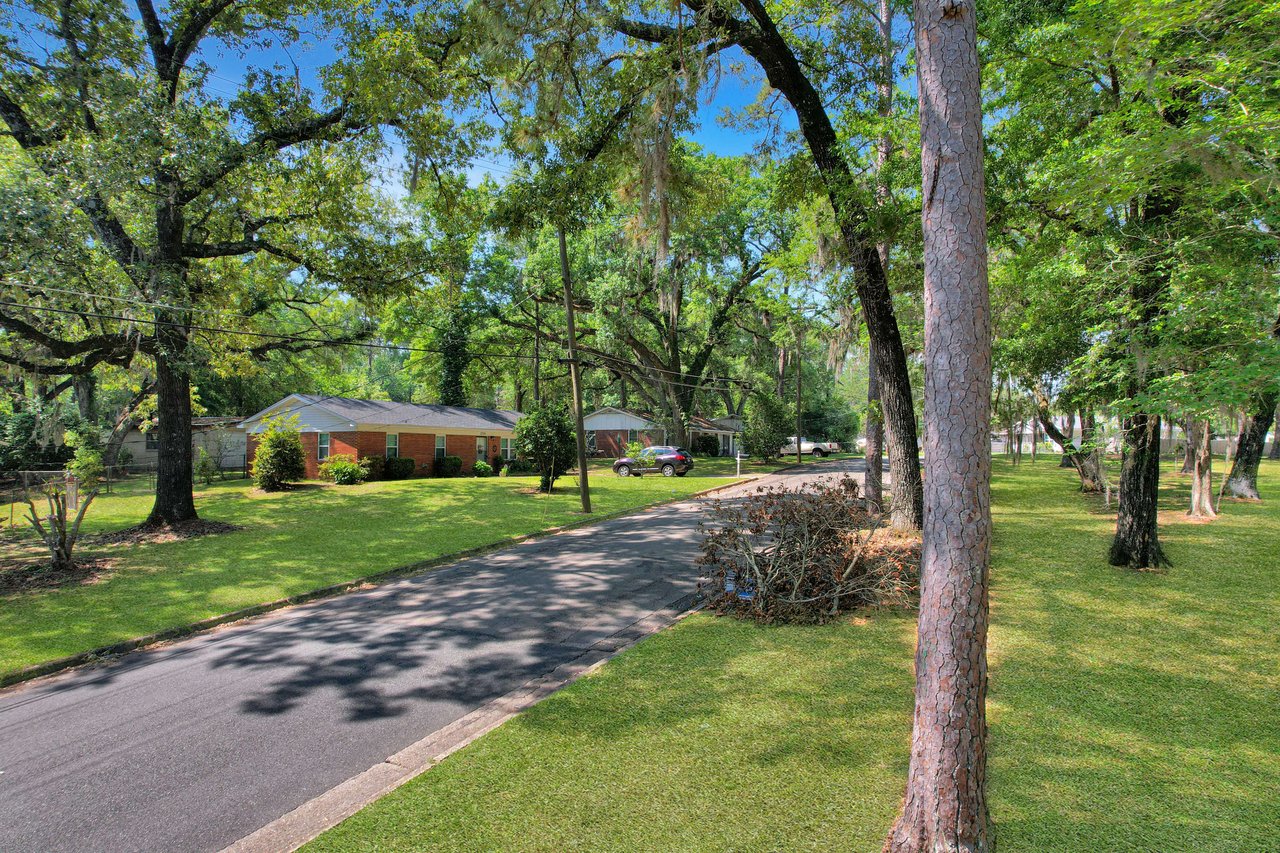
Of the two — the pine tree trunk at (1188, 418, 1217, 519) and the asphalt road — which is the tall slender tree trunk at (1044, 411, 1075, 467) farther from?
the asphalt road

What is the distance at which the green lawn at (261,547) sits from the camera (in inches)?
295

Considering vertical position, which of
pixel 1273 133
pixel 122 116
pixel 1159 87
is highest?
pixel 122 116

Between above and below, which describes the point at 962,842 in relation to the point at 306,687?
above

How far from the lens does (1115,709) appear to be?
4.32 metres

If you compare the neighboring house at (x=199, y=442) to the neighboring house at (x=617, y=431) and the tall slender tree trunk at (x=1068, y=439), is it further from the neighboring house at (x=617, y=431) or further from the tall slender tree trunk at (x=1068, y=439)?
the tall slender tree trunk at (x=1068, y=439)

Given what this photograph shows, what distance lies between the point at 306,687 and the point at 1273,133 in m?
9.55

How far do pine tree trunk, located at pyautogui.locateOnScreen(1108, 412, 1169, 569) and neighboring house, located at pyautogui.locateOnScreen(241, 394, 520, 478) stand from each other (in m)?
25.6

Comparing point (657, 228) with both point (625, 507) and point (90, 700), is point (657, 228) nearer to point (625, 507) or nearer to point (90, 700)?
point (90, 700)

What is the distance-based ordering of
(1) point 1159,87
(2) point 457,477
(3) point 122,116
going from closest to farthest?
1. (1) point 1159,87
2. (3) point 122,116
3. (2) point 457,477

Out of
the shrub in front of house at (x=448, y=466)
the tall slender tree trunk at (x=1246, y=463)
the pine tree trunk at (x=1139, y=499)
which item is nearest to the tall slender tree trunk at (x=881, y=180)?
the pine tree trunk at (x=1139, y=499)

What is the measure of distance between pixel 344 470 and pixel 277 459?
2.86 m

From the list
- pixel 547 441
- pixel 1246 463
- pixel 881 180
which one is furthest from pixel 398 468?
pixel 1246 463

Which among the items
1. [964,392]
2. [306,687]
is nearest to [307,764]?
[306,687]

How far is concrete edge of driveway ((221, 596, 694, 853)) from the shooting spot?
3.16 metres
